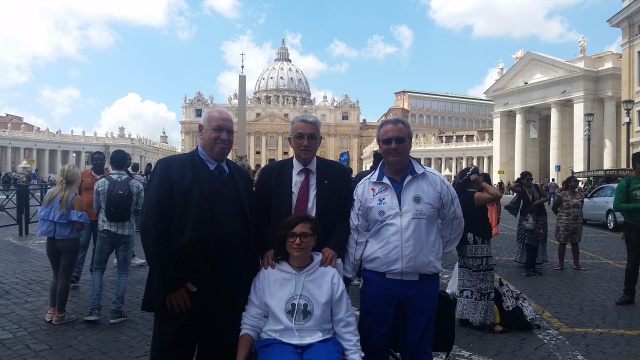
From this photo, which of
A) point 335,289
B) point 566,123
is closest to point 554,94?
point 566,123

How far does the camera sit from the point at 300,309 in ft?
9.83

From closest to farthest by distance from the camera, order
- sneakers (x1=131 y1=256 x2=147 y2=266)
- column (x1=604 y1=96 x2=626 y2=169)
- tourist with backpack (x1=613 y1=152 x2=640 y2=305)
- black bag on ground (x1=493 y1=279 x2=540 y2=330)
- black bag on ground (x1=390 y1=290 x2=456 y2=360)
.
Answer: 1. black bag on ground (x1=390 y1=290 x2=456 y2=360)
2. black bag on ground (x1=493 y1=279 x2=540 y2=330)
3. tourist with backpack (x1=613 y1=152 x2=640 y2=305)
4. sneakers (x1=131 y1=256 x2=147 y2=266)
5. column (x1=604 y1=96 x2=626 y2=169)

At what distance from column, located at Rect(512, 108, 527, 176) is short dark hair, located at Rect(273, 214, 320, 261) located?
39.8 m

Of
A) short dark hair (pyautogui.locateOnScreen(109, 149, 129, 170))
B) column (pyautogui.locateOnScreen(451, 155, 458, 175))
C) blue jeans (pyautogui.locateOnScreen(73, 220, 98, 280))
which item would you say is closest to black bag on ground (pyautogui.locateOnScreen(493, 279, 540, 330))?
short dark hair (pyautogui.locateOnScreen(109, 149, 129, 170))

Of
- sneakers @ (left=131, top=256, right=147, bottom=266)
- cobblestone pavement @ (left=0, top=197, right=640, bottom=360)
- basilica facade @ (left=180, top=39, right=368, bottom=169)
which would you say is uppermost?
basilica facade @ (left=180, top=39, right=368, bottom=169)

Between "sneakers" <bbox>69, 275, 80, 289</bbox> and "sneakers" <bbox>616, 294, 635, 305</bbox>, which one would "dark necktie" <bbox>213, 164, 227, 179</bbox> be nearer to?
"sneakers" <bbox>69, 275, 80, 289</bbox>

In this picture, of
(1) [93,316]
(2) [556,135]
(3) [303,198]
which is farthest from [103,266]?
(2) [556,135]

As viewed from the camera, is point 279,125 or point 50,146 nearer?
point 50,146

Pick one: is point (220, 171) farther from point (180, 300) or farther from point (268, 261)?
point (180, 300)

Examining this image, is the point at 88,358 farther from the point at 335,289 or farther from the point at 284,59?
the point at 284,59

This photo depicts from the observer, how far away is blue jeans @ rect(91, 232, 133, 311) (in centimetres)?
528

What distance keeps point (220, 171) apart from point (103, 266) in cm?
310

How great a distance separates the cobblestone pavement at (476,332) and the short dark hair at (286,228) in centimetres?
213

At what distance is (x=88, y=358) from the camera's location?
13.9 feet
